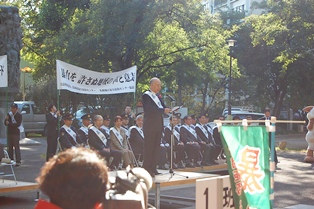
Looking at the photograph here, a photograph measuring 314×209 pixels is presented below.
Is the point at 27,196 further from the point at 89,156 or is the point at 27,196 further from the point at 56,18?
the point at 56,18

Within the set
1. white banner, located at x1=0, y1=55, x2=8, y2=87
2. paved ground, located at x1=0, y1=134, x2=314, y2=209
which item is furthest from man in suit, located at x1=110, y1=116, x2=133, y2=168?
white banner, located at x1=0, y1=55, x2=8, y2=87

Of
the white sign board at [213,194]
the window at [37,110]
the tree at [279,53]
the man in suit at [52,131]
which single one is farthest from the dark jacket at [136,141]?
the window at [37,110]

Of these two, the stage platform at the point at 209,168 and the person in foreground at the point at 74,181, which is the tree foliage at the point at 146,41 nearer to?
the stage platform at the point at 209,168

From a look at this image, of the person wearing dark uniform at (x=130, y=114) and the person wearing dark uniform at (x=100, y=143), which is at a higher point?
the person wearing dark uniform at (x=130, y=114)

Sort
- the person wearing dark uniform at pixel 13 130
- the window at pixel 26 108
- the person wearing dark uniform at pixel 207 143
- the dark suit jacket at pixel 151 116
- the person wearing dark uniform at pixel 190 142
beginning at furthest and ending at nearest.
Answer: the window at pixel 26 108 → the person wearing dark uniform at pixel 207 143 → the person wearing dark uniform at pixel 13 130 → the person wearing dark uniform at pixel 190 142 → the dark suit jacket at pixel 151 116

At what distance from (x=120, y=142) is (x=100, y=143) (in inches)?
19.0

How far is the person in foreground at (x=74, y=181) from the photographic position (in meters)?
2.58

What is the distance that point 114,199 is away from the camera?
2816mm

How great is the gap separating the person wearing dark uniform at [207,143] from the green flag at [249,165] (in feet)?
36.2

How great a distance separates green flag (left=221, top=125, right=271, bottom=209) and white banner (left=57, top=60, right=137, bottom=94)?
9689 mm

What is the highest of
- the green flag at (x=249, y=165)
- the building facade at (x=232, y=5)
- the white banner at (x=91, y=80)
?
the building facade at (x=232, y=5)

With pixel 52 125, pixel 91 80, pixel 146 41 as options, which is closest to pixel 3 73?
pixel 52 125

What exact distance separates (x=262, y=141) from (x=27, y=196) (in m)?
7.62

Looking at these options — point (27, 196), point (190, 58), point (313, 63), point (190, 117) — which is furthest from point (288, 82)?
point (27, 196)
